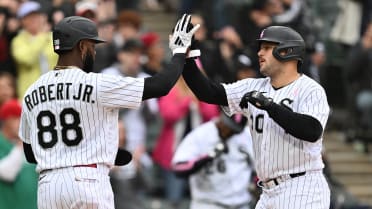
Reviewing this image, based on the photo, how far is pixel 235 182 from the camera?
9359 millimetres

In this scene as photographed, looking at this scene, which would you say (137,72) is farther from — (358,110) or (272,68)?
(272,68)

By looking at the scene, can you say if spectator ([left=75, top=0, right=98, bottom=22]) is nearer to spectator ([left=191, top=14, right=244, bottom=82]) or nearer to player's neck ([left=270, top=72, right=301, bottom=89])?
spectator ([left=191, top=14, right=244, bottom=82])

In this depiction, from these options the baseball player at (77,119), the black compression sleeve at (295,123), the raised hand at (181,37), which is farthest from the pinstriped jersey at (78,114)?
the black compression sleeve at (295,123)

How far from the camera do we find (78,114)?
6.72 meters

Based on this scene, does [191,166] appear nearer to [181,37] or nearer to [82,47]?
[181,37]

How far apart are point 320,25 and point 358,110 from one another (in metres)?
1.70

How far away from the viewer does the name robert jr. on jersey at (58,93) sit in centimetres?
672

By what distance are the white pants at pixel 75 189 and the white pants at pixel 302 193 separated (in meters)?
1.17

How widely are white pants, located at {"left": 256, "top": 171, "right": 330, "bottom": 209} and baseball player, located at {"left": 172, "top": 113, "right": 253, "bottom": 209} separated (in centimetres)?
217

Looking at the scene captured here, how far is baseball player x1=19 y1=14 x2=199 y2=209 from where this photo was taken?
6711 millimetres

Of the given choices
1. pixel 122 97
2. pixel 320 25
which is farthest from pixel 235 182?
pixel 320 25

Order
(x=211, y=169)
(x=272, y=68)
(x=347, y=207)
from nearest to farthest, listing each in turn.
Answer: (x=272, y=68), (x=211, y=169), (x=347, y=207)

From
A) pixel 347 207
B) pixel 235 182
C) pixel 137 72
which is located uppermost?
pixel 137 72

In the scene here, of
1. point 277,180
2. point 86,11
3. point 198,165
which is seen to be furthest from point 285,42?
point 86,11
